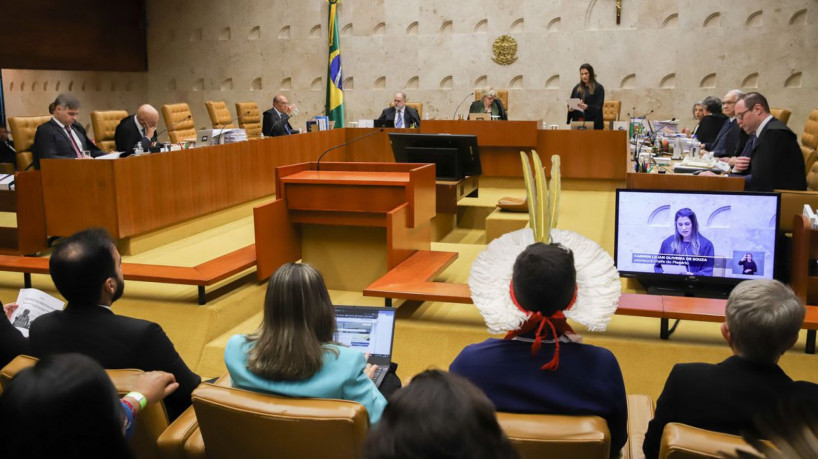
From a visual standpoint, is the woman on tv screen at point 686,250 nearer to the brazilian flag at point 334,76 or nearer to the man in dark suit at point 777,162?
the man in dark suit at point 777,162

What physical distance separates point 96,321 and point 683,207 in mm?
2904

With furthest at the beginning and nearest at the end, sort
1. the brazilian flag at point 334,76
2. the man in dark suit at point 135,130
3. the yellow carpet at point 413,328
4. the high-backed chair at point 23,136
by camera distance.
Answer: the brazilian flag at point 334,76 → the high-backed chair at point 23,136 → the man in dark suit at point 135,130 → the yellow carpet at point 413,328

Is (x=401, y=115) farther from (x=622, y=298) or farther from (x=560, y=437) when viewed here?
(x=560, y=437)

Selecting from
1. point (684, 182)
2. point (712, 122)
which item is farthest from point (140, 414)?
point (712, 122)

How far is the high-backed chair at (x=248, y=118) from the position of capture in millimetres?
10641

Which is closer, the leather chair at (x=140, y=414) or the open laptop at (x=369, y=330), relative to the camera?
the leather chair at (x=140, y=414)

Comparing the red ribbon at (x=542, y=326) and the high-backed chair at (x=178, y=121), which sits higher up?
the high-backed chair at (x=178, y=121)

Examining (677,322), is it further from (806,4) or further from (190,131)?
(806,4)

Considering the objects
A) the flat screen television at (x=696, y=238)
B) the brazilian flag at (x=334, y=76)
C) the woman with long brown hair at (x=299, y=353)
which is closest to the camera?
the woman with long brown hair at (x=299, y=353)

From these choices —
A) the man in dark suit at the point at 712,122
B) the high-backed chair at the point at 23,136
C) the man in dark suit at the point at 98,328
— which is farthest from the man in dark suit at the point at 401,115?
the man in dark suit at the point at 98,328

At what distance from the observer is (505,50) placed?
39.9 ft

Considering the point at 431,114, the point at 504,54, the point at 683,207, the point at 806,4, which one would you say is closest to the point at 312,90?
the point at 431,114

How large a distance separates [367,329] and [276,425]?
3.56 ft

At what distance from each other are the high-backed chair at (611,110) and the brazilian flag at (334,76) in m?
3.85
